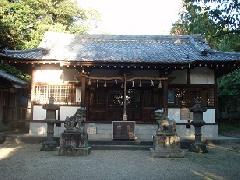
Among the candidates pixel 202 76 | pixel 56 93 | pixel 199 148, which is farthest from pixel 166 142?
pixel 56 93

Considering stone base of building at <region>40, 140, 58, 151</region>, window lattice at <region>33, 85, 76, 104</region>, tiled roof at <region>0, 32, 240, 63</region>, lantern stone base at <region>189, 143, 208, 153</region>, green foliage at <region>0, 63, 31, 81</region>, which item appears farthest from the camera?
green foliage at <region>0, 63, 31, 81</region>

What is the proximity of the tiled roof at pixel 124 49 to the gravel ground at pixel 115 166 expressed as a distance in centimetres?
569

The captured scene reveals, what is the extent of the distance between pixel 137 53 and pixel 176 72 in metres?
2.57

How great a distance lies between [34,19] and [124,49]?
439 inches

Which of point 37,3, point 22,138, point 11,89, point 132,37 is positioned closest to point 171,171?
point 22,138

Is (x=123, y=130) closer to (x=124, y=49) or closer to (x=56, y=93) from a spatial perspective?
(x=56, y=93)

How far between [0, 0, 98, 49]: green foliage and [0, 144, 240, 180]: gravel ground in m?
12.3

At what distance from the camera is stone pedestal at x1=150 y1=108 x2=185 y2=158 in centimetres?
1260

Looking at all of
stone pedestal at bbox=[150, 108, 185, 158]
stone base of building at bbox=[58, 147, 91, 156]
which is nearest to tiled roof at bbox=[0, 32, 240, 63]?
stone pedestal at bbox=[150, 108, 185, 158]

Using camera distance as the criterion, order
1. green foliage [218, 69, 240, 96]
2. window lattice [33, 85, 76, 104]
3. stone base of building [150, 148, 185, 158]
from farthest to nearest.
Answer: green foliage [218, 69, 240, 96] < window lattice [33, 85, 76, 104] < stone base of building [150, 148, 185, 158]

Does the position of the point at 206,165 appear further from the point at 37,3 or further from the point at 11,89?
the point at 37,3

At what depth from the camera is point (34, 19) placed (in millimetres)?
27297

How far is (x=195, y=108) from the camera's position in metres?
14.2

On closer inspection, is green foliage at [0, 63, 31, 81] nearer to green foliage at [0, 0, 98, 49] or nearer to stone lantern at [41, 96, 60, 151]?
green foliage at [0, 0, 98, 49]
